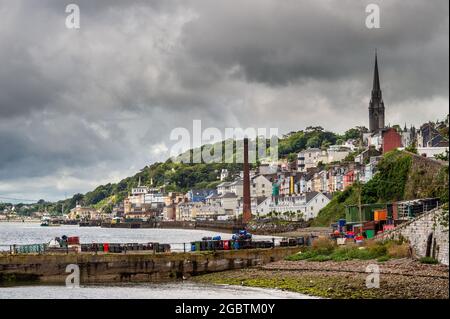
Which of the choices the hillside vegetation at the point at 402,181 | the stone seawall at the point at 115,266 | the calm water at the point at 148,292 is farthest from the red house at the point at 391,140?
the calm water at the point at 148,292

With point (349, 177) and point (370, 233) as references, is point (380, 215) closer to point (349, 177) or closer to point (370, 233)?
point (370, 233)

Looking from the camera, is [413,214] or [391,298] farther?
[413,214]

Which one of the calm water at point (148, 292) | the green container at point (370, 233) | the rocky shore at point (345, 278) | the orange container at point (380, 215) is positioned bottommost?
the calm water at point (148, 292)

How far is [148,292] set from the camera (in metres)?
50.4

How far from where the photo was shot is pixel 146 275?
193 ft

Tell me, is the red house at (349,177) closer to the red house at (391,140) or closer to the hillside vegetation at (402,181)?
the red house at (391,140)

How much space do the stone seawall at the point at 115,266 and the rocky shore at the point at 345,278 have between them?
1589 millimetres

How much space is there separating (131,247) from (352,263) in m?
18.5

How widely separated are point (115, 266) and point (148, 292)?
8.52 m

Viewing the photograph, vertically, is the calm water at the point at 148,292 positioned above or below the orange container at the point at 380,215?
below

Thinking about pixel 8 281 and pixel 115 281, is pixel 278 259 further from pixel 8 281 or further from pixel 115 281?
pixel 8 281

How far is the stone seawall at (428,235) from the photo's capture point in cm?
4781

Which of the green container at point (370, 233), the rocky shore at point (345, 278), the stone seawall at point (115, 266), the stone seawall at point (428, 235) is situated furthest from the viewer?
the green container at point (370, 233)
